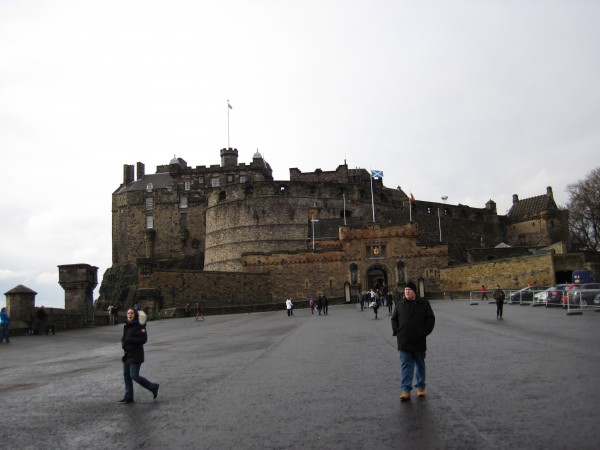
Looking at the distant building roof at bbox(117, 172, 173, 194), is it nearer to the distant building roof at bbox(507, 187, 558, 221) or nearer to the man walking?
the distant building roof at bbox(507, 187, 558, 221)

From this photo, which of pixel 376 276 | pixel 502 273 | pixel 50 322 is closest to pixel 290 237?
pixel 376 276

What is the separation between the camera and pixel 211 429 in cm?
530

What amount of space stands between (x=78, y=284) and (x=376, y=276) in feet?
89.9

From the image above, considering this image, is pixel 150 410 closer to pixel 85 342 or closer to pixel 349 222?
pixel 85 342

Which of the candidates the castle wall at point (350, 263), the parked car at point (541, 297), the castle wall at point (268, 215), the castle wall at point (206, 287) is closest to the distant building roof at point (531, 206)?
the castle wall at point (268, 215)

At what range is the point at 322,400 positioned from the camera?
632 cm

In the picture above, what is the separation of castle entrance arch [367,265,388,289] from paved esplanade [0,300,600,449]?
33.8 meters

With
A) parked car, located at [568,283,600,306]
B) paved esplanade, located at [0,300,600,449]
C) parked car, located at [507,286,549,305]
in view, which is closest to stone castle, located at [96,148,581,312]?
parked car, located at [507,286,549,305]

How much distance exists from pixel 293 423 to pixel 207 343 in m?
9.64

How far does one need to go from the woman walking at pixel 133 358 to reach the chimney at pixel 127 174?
64.7 m

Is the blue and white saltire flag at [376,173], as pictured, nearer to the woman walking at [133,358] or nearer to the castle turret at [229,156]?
the castle turret at [229,156]

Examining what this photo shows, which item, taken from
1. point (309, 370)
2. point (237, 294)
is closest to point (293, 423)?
point (309, 370)

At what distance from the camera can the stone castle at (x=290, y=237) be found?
4262 centimetres

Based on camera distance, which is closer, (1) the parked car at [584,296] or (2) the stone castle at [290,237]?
(1) the parked car at [584,296]
